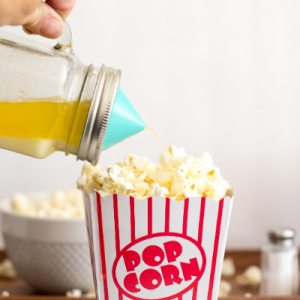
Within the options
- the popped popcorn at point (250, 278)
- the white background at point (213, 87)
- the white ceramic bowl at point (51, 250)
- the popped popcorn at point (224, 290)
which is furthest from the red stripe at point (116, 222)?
the white background at point (213, 87)

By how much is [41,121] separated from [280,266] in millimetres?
737

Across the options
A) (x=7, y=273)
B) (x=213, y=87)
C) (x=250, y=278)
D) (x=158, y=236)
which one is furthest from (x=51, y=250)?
(x=213, y=87)

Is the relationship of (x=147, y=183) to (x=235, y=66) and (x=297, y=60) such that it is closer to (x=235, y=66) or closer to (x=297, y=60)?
(x=235, y=66)

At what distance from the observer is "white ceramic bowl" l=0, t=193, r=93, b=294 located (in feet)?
2.99

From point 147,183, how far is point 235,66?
0.93 m

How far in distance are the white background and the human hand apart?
0.78 meters

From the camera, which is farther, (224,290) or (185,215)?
(224,290)

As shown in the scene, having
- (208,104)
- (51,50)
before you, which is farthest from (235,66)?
(51,50)

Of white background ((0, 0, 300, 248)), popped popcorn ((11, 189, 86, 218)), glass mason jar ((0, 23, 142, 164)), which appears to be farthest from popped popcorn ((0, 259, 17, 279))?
glass mason jar ((0, 23, 142, 164))

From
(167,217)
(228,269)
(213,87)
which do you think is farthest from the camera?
(213,87)

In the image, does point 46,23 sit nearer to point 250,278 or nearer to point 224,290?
point 224,290

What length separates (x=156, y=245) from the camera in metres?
0.57

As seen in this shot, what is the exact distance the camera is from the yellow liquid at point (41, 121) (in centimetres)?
59

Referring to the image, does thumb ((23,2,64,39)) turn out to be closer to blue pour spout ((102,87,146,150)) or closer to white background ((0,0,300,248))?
blue pour spout ((102,87,146,150))
